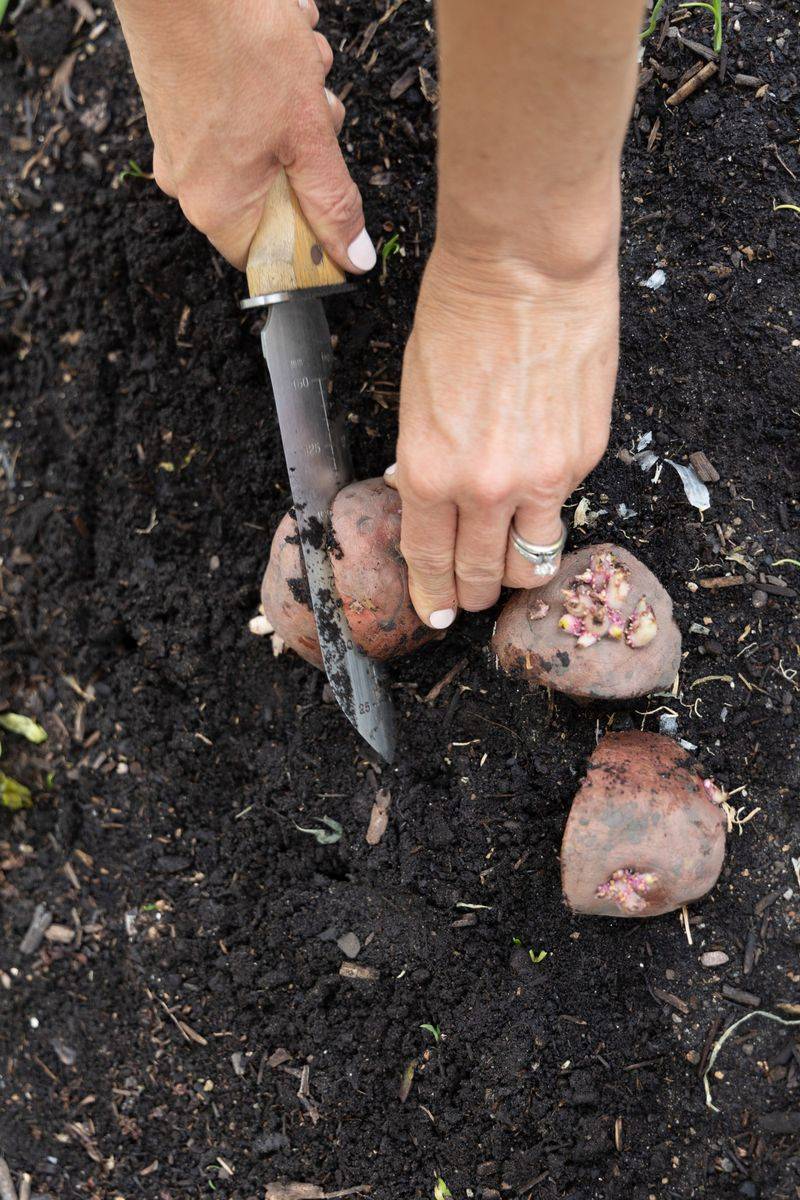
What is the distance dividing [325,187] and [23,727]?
193cm

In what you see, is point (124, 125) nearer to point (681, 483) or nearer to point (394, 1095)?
point (681, 483)

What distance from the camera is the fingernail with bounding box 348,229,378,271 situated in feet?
7.54

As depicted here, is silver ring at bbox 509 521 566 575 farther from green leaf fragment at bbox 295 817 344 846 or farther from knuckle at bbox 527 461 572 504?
green leaf fragment at bbox 295 817 344 846

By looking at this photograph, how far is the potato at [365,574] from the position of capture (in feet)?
7.28

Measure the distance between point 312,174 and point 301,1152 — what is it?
2.52 m

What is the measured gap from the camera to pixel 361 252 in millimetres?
2314

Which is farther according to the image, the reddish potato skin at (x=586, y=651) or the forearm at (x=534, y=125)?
the reddish potato skin at (x=586, y=651)

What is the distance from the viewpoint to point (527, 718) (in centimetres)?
245

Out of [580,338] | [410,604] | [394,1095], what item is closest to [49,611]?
[410,604]

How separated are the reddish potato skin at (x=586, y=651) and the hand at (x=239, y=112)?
0.97 m

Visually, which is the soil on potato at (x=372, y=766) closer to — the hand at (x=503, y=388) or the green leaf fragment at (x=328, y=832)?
the green leaf fragment at (x=328, y=832)

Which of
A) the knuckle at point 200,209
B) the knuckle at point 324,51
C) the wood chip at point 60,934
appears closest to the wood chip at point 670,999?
the wood chip at point 60,934

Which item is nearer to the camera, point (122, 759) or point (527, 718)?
point (527, 718)

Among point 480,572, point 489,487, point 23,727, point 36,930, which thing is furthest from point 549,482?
point 36,930
